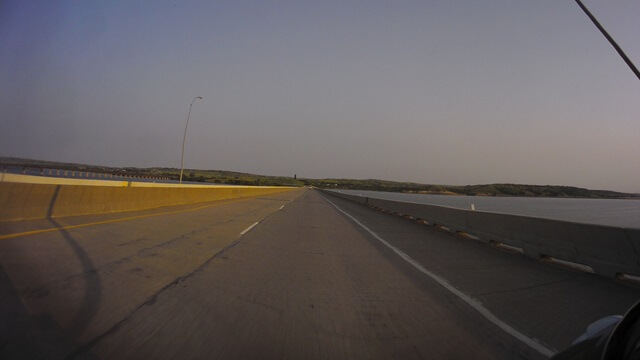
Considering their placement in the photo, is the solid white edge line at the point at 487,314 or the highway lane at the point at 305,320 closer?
the highway lane at the point at 305,320

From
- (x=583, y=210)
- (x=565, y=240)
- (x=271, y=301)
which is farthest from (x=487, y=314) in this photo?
(x=583, y=210)

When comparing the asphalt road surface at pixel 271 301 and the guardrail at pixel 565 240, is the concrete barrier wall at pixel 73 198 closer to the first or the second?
the asphalt road surface at pixel 271 301

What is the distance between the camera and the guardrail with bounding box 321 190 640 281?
8.10m

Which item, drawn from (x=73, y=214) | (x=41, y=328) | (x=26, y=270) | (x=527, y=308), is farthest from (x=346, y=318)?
(x=73, y=214)

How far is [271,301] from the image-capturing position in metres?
6.05

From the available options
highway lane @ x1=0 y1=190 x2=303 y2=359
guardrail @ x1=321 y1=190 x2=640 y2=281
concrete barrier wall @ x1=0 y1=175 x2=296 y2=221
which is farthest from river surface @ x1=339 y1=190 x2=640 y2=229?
concrete barrier wall @ x1=0 y1=175 x2=296 y2=221

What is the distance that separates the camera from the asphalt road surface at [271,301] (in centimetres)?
432

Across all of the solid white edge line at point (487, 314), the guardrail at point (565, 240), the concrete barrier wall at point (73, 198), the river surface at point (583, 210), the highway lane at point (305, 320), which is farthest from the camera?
the river surface at point (583, 210)

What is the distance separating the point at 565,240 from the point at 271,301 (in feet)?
23.2

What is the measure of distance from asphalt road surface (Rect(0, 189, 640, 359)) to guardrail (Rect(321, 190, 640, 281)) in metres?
0.37

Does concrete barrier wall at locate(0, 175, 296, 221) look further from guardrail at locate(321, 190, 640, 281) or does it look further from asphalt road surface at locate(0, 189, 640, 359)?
guardrail at locate(321, 190, 640, 281)

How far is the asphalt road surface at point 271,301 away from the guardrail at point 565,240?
0.37m

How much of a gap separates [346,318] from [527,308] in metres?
2.69

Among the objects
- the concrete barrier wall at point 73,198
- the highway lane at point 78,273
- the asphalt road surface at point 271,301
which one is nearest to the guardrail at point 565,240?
the asphalt road surface at point 271,301
